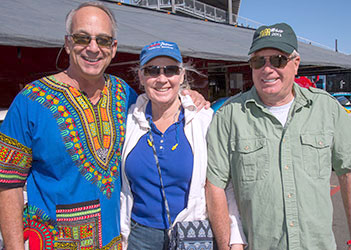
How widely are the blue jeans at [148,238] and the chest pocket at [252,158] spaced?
60cm

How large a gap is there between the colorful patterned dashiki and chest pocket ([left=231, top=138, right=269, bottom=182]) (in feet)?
2.47

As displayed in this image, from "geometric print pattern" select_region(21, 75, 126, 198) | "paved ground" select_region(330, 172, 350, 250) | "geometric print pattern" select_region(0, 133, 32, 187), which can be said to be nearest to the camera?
"geometric print pattern" select_region(0, 133, 32, 187)

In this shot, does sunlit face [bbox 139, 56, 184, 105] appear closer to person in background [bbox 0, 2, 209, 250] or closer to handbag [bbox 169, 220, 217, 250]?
person in background [bbox 0, 2, 209, 250]

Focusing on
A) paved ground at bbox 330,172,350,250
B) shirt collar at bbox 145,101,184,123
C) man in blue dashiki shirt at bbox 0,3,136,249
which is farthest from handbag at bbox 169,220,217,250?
paved ground at bbox 330,172,350,250

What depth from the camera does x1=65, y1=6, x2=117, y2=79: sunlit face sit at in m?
1.77

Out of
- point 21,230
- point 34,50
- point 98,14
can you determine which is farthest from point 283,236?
point 34,50

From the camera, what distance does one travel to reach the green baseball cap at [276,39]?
168 centimetres

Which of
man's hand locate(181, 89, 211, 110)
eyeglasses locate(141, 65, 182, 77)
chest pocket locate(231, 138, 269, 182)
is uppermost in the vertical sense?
eyeglasses locate(141, 65, 182, 77)

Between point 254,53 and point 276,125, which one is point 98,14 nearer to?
point 254,53

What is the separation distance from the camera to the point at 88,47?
5.80 ft

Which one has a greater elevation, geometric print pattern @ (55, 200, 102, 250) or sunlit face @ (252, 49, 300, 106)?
sunlit face @ (252, 49, 300, 106)

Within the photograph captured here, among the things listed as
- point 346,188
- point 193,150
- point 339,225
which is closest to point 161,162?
point 193,150

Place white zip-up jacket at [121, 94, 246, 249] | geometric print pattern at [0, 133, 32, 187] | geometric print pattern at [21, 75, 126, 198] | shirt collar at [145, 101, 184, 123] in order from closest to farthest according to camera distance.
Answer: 1. geometric print pattern at [0, 133, 32, 187]
2. geometric print pattern at [21, 75, 126, 198]
3. white zip-up jacket at [121, 94, 246, 249]
4. shirt collar at [145, 101, 184, 123]

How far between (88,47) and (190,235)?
3.97 feet
